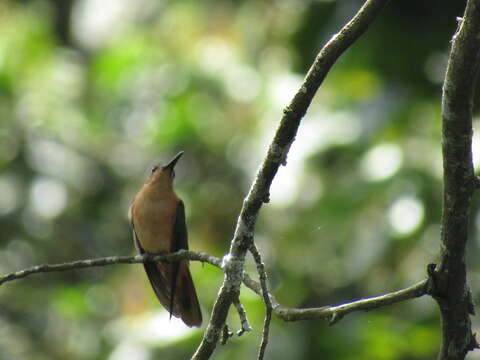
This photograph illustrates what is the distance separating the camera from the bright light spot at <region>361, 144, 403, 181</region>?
624 cm

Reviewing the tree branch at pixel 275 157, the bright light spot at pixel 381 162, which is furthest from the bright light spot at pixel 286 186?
the tree branch at pixel 275 157

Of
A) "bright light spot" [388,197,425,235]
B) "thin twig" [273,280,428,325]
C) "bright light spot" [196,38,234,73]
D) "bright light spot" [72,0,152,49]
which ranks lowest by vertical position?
"thin twig" [273,280,428,325]

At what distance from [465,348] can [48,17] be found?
1194 centimetres

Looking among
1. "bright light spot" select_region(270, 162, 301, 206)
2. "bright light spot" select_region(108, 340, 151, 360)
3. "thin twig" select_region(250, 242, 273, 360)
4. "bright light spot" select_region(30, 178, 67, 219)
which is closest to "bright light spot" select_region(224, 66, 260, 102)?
"bright light spot" select_region(30, 178, 67, 219)

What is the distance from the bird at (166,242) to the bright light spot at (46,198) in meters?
2.85

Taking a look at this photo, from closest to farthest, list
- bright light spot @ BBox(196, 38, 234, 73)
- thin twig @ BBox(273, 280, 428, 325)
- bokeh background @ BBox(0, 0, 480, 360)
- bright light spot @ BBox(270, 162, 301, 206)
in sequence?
thin twig @ BBox(273, 280, 428, 325), bokeh background @ BBox(0, 0, 480, 360), bright light spot @ BBox(270, 162, 301, 206), bright light spot @ BBox(196, 38, 234, 73)

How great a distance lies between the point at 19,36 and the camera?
→ 10.9 meters

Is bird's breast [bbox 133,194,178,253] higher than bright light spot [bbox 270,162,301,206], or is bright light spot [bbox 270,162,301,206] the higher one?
bright light spot [bbox 270,162,301,206]

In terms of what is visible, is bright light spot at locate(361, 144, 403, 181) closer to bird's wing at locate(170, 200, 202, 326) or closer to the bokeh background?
the bokeh background

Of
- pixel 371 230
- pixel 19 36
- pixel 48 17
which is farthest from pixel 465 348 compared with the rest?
pixel 48 17

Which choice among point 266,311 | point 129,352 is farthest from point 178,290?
point 266,311

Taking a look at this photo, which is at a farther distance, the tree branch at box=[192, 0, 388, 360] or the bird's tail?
the bird's tail

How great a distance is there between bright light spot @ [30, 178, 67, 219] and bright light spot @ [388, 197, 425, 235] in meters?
4.19

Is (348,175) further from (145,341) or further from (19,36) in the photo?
(19,36)
